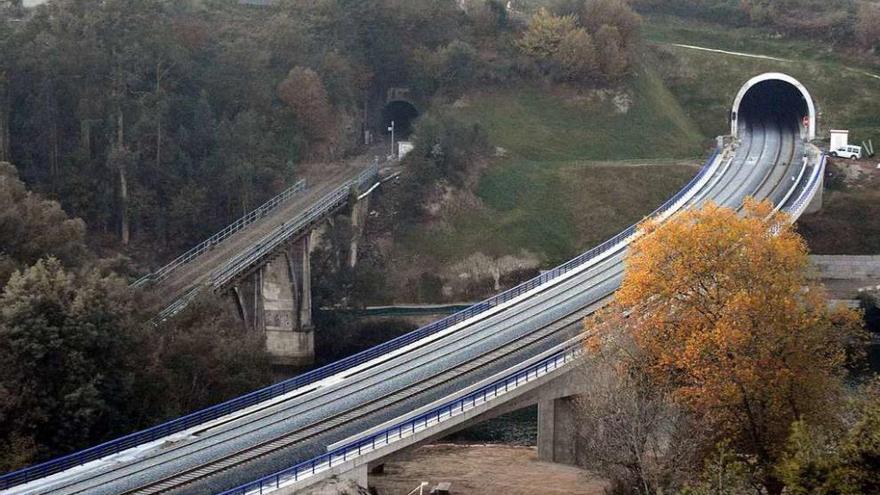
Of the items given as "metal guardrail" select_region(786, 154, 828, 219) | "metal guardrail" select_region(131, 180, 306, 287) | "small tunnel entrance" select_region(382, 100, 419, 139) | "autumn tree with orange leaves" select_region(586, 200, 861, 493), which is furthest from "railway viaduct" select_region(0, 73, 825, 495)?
"small tunnel entrance" select_region(382, 100, 419, 139)

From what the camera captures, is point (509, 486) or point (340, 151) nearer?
point (509, 486)

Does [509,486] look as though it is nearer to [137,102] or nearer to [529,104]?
[137,102]

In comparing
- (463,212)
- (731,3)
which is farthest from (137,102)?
(731,3)

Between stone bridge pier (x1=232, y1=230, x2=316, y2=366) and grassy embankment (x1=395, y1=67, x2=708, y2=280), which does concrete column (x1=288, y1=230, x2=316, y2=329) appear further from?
grassy embankment (x1=395, y1=67, x2=708, y2=280)

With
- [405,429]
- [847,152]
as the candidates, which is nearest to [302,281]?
[405,429]

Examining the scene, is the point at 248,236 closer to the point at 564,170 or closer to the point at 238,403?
the point at 238,403

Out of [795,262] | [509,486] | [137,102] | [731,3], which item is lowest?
[509,486]
